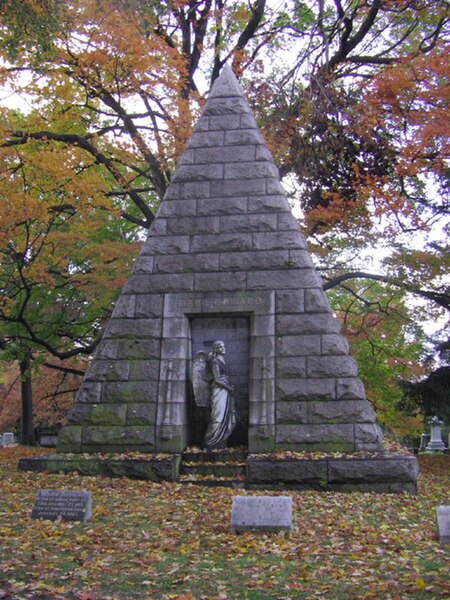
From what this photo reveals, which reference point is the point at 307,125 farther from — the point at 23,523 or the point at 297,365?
the point at 23,523

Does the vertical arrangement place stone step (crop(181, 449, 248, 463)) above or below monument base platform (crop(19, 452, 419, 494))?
above

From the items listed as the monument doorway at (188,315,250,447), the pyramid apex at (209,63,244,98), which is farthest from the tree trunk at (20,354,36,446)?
the pyramid apex at (209,63,244,98)

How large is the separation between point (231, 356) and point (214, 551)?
14.4 feet

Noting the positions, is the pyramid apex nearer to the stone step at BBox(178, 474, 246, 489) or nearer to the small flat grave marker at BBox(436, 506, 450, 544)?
the stone step at BBox(178, 474, 246, 489)

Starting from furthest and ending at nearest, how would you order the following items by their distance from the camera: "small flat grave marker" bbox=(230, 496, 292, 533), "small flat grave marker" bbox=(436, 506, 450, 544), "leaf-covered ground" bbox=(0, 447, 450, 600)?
1. "small flat grave marker" bbox=(230, 496, 292, 533)
2. "small flat grave marker" bbox=(436, 506, 450, 544)
3. "leaf-covered ground" bbox=(0, 447, 450, 600)

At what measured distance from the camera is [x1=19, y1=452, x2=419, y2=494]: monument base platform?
28.0 feet

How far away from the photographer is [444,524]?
19.2 ft

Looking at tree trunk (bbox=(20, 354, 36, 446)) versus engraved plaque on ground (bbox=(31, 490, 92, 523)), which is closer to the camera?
engraved plaque on ground (bbox=(31, 490, 92, 523))

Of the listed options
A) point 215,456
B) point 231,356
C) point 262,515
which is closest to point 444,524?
point 262,515

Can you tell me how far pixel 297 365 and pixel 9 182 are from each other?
25.9ft

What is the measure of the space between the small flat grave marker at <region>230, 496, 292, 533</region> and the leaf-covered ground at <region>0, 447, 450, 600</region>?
10 cm

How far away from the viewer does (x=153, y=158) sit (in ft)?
50.7

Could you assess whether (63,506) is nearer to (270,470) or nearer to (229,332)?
(270,470)

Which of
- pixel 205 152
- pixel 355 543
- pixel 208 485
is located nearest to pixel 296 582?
pixel 355 543
